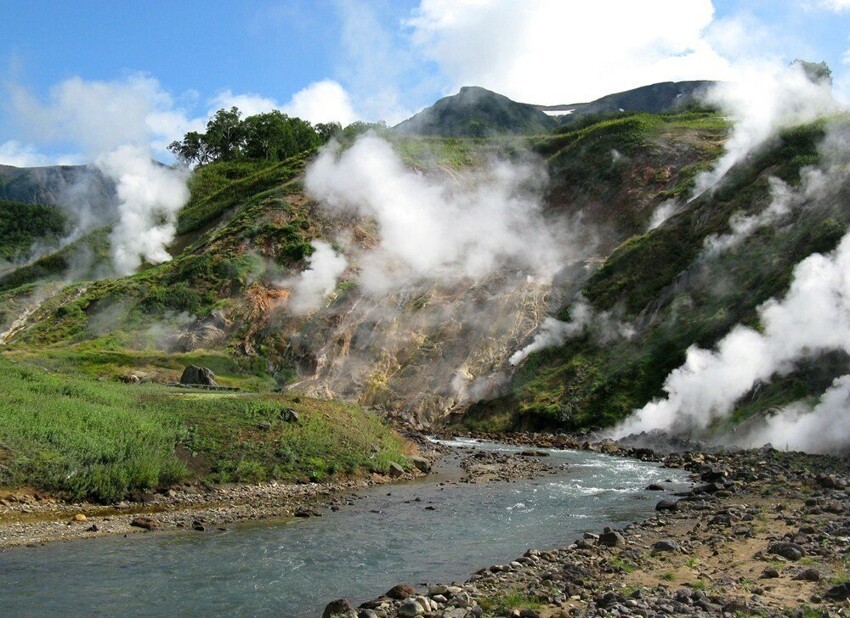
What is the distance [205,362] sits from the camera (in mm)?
52312

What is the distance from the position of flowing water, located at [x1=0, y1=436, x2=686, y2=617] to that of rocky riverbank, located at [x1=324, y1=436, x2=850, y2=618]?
121 cm

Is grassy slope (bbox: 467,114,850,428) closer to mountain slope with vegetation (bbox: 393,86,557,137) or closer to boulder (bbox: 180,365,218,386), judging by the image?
boulder (bbox: 180,365,218,386)

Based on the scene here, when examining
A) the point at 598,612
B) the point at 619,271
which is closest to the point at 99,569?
the point at 598,612

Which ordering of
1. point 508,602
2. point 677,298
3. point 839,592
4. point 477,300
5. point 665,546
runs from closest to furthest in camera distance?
1. point 839,592
2. point 508,602
3. point 665,546
4. point 677,298
5. point 477,300

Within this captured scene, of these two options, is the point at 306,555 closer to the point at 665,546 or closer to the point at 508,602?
the point at 508,602

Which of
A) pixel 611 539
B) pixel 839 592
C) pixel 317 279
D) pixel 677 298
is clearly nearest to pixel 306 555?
pixel 611 539

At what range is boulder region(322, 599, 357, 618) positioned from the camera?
1146cm

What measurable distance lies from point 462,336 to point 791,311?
22617 millimetres

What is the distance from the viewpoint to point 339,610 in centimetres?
1164

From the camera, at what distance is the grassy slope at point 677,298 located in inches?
1544

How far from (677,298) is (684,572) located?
3289 cm

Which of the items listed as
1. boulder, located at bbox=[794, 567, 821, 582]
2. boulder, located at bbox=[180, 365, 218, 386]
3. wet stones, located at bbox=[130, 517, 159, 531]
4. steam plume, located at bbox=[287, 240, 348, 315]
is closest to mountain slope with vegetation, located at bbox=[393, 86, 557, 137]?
steam plume, located at bbox=[287, 240, 348, 315]

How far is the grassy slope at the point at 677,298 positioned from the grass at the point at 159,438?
13859 mm

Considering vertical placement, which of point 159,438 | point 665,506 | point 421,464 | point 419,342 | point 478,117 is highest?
point 478,117
